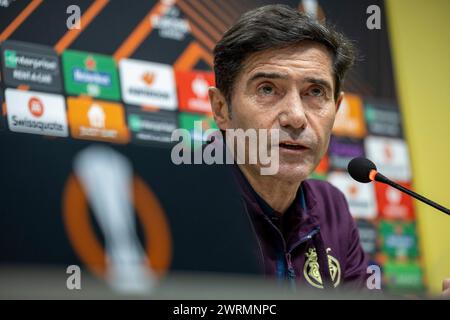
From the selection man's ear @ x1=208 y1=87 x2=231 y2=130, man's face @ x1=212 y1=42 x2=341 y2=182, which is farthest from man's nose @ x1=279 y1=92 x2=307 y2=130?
man's ear @ x1=208 y1=87 x2=231 y2=130

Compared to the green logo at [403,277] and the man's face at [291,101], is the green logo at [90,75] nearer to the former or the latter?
the man's face at [291,101]

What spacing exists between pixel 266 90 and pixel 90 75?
1.22 metres

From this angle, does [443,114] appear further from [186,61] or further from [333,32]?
[333,32]

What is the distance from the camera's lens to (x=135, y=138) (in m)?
2.86

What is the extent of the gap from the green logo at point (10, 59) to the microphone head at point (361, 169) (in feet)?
5.02

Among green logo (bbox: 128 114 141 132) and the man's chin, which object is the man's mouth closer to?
the man's chin

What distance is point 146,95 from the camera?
9.78ft

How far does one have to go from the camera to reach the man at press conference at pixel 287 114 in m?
1.79

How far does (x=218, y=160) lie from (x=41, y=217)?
0.99m

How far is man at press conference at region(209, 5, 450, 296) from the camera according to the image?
5.87 ft

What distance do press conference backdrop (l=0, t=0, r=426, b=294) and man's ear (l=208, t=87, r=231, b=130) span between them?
83 centimetres

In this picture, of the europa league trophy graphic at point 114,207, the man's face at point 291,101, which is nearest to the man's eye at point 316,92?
the man's face at point 291,101

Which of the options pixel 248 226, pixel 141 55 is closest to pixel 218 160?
pixel 248 226
